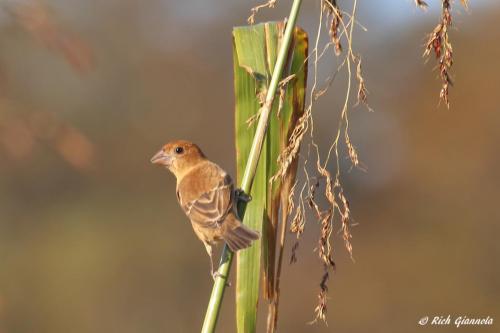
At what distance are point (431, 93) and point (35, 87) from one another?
172 inches

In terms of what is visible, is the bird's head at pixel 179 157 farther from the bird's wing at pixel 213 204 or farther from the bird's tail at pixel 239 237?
the bird's tail at pixel 239 237

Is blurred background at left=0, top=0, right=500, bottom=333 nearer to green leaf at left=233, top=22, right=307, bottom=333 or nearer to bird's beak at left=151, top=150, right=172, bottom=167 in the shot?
bird's beak at left=151, top=150, right=172, bottom=167

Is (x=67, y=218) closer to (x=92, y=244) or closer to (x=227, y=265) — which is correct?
(x=92, y=244)

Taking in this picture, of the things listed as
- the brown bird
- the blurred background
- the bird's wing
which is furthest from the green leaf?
the blurred background

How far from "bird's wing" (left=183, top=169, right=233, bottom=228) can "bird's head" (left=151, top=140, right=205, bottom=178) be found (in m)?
0.28

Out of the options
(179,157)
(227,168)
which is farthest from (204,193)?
(227,168)

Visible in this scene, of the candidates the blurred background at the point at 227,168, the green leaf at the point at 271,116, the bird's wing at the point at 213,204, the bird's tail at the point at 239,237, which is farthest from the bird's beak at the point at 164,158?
the blurred background at the point at 227,168

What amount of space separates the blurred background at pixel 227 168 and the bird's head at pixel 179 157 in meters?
4.03

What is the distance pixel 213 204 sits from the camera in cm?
302

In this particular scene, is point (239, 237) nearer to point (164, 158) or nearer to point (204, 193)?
point (204, 193)

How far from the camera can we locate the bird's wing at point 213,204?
9.57 ft

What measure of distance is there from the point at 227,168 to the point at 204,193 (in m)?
4.72

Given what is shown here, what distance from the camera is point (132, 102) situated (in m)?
8.79

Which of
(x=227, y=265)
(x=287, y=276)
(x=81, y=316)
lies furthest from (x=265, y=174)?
(x=81, y=316)
